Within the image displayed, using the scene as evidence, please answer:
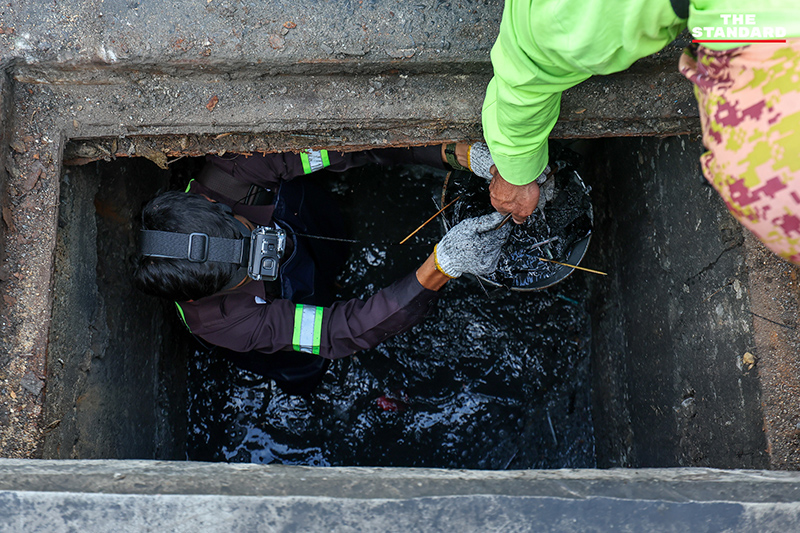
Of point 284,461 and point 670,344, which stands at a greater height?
point 670,344

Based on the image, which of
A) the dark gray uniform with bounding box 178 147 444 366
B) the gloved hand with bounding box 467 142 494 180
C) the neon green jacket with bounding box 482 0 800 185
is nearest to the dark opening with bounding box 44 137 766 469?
the dark gray uniform with bounding box 178 147 444 366

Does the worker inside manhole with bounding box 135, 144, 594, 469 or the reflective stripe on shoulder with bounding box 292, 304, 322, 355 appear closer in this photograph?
the reflective stripe on shoulder with bounding box 292, 304, 322, 355

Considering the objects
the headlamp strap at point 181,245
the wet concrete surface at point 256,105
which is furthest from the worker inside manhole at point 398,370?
the wet concrete surface at point 256,105

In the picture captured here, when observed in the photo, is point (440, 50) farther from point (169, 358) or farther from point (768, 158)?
point (169, 358)

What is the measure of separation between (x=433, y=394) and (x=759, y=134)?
7.34 ft

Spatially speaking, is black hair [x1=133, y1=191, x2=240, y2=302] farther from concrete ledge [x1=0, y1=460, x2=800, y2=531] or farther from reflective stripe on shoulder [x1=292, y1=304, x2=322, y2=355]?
concrete ledge [x1=0, y1=460, x2=800, y2=531]

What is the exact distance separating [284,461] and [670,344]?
2.06 m

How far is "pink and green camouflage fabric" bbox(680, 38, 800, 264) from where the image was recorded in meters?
0.86

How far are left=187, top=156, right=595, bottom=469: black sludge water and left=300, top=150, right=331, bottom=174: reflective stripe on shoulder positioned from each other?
0.56 m

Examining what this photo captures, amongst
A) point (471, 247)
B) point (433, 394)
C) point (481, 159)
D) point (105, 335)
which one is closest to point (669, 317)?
point (471, 247)

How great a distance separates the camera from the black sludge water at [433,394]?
9.30 ft

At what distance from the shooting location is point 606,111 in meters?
1.72

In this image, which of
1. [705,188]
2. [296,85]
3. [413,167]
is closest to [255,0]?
[296,85]

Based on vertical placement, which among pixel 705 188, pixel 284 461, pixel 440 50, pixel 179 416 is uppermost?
pixel 440 50
